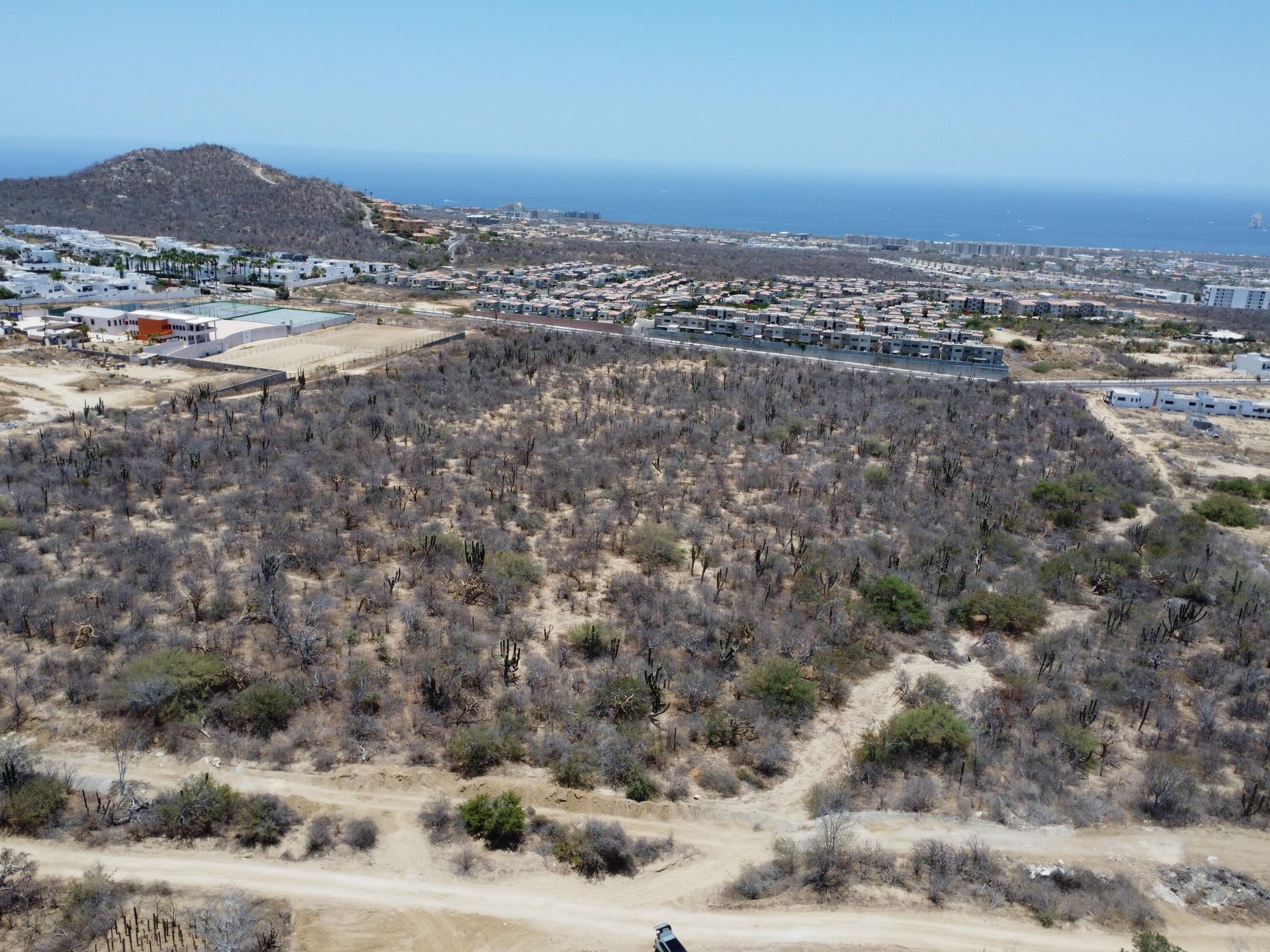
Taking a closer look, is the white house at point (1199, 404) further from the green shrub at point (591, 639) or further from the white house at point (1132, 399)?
the green shrub at point (591, 639)

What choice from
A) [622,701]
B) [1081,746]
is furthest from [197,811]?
[1081,746]

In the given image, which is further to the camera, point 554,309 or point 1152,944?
point 554,309

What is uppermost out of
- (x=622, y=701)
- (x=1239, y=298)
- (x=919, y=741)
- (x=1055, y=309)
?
(x=1239, y=298)

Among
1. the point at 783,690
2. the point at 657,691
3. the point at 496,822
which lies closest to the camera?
the point at 496,822

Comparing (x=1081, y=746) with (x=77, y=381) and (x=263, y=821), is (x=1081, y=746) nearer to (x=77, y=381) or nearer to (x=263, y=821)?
(x=263, y=821)

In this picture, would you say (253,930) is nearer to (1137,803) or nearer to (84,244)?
(1137,803)

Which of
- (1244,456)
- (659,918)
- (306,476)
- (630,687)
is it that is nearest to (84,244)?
(306,476)
